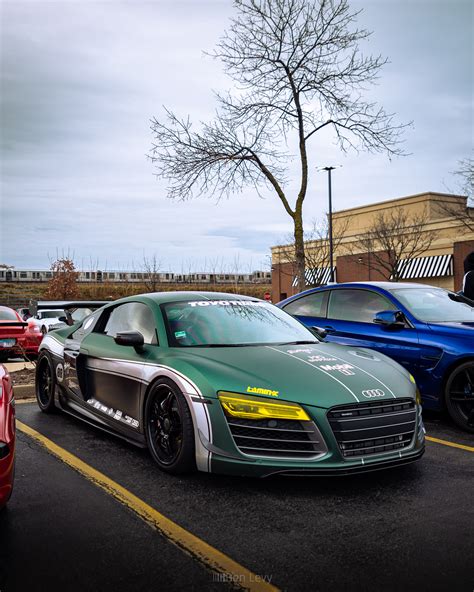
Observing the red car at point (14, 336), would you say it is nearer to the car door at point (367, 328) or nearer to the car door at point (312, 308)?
the car door at point (312, 308)

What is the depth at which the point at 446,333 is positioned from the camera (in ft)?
20.8

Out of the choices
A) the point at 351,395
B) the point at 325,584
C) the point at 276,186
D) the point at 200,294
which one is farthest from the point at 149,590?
the point at 276,186

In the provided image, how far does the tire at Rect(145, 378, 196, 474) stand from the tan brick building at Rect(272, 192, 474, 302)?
1280 inches

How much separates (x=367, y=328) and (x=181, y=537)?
428 cm

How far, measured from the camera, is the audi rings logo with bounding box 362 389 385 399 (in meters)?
4.21

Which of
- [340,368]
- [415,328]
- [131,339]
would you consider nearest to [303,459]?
[340,368]

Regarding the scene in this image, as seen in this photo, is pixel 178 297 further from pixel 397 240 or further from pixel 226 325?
pixel 397 240

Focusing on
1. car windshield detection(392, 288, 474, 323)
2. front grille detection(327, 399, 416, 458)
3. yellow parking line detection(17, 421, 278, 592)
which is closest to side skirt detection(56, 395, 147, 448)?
yellow parking line detection(17, 421, 278, 592)

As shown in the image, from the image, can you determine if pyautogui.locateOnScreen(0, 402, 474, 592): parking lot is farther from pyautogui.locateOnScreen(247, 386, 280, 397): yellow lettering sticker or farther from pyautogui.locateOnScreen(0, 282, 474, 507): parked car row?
pyautogui.locateOnScreen(247, 386, 280, 397): yellow lettering sticker

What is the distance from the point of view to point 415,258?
46.6 meters

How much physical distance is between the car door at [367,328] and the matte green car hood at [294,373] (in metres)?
1.67

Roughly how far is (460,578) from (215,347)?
2.53m

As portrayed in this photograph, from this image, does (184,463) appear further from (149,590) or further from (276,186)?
(276,186)

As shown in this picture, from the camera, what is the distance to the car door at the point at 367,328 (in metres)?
6.59
